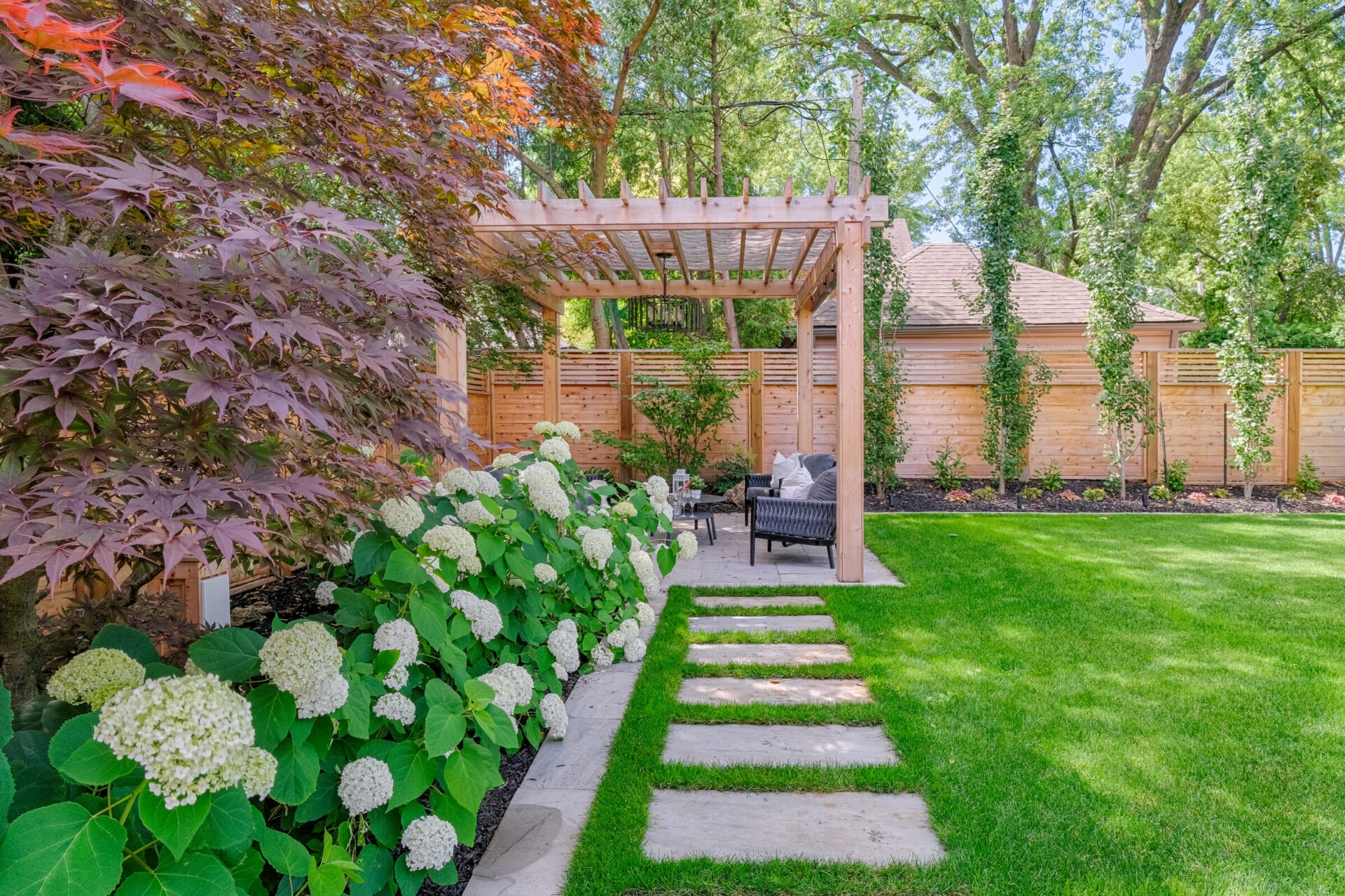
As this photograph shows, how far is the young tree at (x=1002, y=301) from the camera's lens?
8758mm

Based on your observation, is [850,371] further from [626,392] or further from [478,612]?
[626,392]

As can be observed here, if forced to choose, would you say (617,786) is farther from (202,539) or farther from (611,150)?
(611,150)

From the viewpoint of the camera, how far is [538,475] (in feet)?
8.77

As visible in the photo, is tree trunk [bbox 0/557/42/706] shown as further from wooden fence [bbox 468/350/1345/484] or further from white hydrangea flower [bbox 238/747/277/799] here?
wooden fence [bbox 468/350/1345/484]

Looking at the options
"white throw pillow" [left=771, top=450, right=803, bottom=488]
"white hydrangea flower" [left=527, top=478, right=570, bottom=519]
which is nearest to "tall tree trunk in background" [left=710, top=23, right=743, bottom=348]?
"white throw pillow" [left=771, top=450, right=803, bottom=488]

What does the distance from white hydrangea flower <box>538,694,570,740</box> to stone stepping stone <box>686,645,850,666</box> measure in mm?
1343

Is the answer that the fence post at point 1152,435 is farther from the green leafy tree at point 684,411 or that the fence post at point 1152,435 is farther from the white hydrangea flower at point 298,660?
the white hydrangea flower at point 298,660

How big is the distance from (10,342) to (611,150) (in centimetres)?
1142

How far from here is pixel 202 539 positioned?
3.36ft

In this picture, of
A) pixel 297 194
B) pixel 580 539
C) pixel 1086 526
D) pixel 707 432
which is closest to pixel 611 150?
pixel 707 432

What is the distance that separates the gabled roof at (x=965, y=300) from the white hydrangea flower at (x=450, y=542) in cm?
894

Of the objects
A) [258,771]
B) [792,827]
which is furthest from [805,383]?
[258,771]

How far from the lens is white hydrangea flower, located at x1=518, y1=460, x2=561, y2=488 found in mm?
2652

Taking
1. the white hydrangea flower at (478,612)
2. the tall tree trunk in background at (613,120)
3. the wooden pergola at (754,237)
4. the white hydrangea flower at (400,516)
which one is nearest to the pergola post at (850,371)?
the wooden pergola at (754,237)
